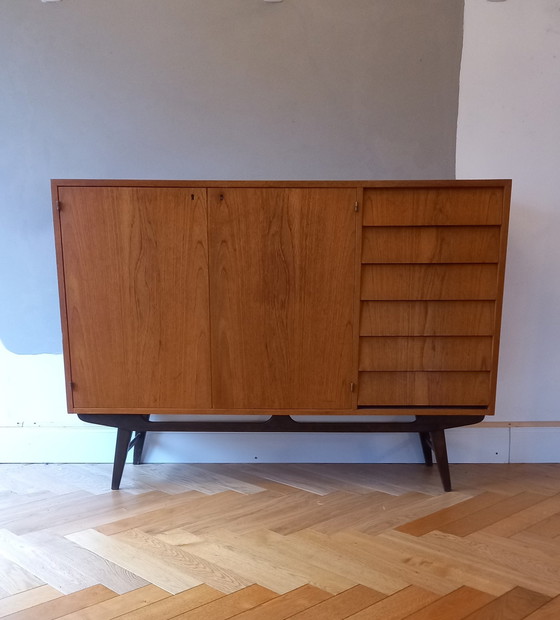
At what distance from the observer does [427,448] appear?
2.06 meters

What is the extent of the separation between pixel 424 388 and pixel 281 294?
56 centimetres

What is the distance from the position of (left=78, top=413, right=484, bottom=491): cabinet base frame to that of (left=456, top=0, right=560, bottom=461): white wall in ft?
1.39

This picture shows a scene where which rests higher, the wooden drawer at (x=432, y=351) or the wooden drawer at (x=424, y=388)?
the wooden drawer at (x=432, y=351)

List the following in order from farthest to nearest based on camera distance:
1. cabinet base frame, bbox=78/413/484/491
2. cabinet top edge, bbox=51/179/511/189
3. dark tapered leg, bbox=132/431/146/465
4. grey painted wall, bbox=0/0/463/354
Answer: dark tapered leg, bbox=132/431/146/465
grey painted wall, bbox=0/0/463/354
cabinet base frame, bbox=78/413/484/491
cabinet top edge, bbox=51/179/511/189

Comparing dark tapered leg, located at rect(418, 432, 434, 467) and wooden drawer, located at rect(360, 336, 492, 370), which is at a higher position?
wooden drawer, located at rect(360, 336, 492, 370)

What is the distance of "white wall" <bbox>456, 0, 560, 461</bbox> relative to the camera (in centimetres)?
196

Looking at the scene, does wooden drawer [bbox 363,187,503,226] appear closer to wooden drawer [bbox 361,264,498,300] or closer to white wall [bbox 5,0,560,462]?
wooden drawer [bbox 361,264,498,300]

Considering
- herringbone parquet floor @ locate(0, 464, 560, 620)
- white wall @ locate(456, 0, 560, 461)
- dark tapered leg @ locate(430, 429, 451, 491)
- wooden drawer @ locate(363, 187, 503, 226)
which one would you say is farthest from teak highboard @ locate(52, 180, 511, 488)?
white wall @ locate(456, 0, 560, 461)

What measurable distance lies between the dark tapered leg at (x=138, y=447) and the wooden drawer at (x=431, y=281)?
105 cm

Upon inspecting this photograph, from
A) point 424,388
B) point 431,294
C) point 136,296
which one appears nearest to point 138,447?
point 136,296

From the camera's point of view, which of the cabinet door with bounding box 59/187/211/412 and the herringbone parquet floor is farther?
the cabinet door with bounding box 59/187/211/412

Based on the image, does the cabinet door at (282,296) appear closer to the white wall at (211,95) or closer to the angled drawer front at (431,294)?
the angled drawer front at (431,294)

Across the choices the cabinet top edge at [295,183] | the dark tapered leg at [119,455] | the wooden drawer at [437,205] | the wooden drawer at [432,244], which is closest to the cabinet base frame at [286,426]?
the dark tapered leg at [119,455]

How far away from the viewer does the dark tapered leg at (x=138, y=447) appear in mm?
2060
